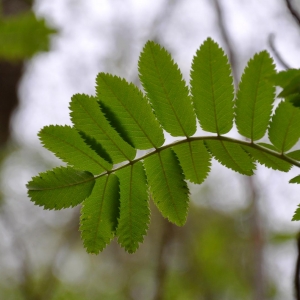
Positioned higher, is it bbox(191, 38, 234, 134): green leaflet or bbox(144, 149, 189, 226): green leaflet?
bbox(191, 38, 234, 134): green leaflet

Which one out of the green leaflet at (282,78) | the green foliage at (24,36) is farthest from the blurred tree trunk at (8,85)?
the green leaflet at (282,78)

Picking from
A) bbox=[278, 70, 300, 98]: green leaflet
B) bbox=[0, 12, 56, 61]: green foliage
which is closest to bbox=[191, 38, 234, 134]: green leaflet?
bbox=[278, 70, 300, 98]: green leaflet

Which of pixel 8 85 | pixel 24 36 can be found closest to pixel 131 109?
pixel 24 36

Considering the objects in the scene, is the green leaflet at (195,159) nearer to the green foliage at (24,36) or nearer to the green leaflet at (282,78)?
the green leaflet at (282,78)

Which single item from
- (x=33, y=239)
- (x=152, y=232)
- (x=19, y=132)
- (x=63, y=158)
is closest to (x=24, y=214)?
(x=33, y=239)

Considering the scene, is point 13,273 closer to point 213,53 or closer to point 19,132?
point 19,132

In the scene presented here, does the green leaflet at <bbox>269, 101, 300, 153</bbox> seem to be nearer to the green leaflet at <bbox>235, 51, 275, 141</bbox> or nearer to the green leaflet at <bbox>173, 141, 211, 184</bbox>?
the green leaflet at <bbox>235, 51, 275, 141</bbox>

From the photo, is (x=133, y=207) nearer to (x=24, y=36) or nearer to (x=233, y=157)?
(x=233, y=157)

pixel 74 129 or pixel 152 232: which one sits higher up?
pixel 152 232
